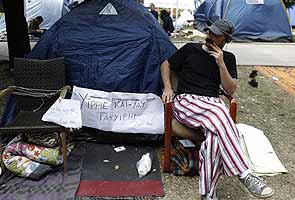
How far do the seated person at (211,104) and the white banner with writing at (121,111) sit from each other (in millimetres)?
467

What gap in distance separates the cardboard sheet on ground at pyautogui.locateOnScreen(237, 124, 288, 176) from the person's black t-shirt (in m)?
0.80

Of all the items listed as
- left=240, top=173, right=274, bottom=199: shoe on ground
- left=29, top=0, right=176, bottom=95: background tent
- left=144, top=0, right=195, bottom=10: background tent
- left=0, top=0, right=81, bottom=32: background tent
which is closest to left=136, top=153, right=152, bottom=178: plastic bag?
left=29, top=0, right=176, bottom=95: background tent

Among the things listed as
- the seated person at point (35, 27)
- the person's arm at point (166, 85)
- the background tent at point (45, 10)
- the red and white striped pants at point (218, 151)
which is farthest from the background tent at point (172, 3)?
the red and white striped pants at point (218, 151)

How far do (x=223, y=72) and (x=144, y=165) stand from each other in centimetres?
107

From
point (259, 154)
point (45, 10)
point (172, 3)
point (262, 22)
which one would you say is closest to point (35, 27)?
point (45, 10)

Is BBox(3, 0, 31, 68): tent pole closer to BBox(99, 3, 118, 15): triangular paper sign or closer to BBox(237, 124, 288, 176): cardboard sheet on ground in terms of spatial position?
BBox(99, 3, 118, 15): triangular paper sign

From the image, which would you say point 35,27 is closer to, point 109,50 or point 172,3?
point 172,3

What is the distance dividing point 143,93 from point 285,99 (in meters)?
3.08

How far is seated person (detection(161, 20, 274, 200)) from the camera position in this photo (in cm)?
309

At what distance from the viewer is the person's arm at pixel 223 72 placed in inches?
135

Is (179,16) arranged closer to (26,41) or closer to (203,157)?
(26,41)

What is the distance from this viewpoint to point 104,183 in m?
3.45

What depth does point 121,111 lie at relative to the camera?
416 centimetres

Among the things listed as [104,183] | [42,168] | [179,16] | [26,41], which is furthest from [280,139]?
[179,16]
